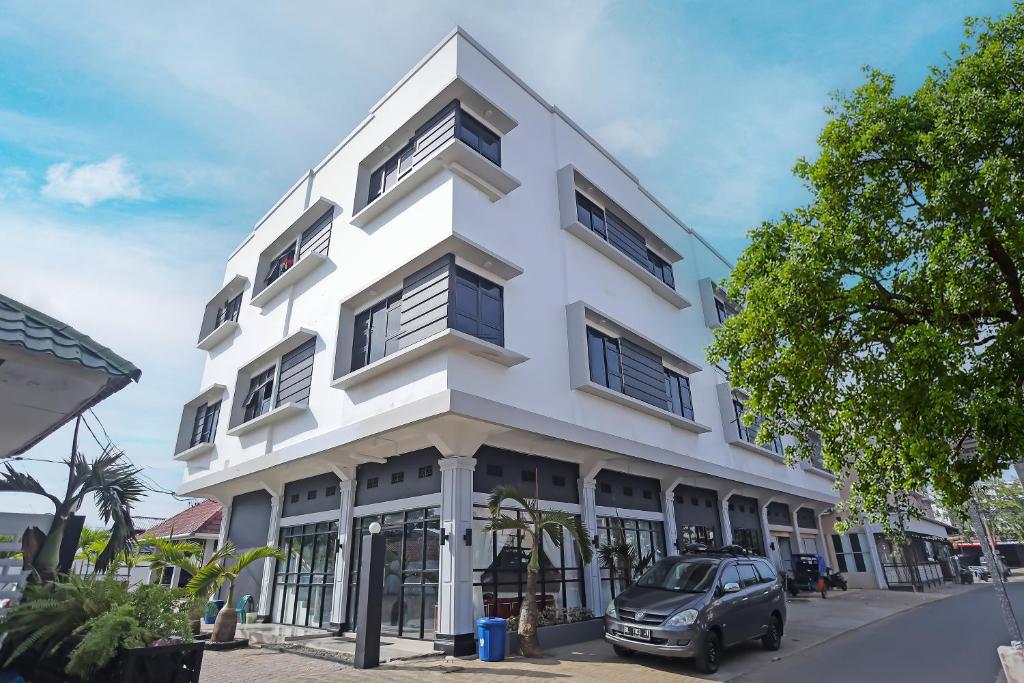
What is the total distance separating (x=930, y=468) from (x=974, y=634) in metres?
9.79

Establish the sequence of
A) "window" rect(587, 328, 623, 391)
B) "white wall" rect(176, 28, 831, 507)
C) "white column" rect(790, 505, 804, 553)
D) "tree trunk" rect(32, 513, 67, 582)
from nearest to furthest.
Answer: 1. "tree trunk" rect(32, 513, 67, 582)
2. "white wall" rect(176, 28, 831, 507)
3. "window" rect(587, 328, 623, 391)
4. "white column" rect(790, 505, 804, 553)

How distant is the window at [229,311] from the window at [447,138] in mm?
10083

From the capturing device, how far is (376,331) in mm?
14461

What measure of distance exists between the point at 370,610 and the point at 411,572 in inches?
107

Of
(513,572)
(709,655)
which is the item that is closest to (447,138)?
(513,572)

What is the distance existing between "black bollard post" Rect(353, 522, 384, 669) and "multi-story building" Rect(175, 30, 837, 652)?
1591 mm

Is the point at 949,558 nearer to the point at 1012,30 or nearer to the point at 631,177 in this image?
the point at 631,177

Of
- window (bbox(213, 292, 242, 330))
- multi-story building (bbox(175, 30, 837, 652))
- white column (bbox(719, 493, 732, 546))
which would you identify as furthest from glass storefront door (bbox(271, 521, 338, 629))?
white column (bbox(719, 493, 732, 546))

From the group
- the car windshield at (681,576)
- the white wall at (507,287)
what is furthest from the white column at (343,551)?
the car windshield at (681,576)

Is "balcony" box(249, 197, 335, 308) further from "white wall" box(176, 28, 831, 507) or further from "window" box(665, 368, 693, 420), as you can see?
"window" box(665, 368, 693, 420)

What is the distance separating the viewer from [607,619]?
34.8 ft

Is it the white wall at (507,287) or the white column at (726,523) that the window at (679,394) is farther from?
the white column at (726,523)

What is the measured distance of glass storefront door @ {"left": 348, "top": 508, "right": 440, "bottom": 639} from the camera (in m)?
12.1

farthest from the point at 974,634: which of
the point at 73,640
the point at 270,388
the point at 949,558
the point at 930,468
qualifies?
the point at 949,558
